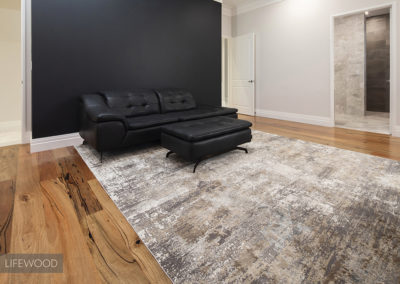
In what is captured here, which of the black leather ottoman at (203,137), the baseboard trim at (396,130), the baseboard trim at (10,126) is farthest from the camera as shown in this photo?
the baseboard trim at (10,126)

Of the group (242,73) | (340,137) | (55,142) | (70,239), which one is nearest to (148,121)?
(55,142)

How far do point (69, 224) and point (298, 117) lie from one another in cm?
501

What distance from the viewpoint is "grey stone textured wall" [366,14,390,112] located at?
6.10 m

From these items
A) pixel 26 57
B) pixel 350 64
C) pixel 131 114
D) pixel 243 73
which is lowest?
pixel 131 114

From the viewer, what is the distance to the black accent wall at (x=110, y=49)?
3311mm

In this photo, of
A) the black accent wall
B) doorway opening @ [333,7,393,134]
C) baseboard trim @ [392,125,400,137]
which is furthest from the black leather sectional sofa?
doorway opening @ [333,7,393,134]

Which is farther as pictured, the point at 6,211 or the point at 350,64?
the point at 350,64

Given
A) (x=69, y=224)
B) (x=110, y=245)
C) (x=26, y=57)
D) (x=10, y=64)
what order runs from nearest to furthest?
(x=110, y=245)
(x=69, y=224)
(x=26, y=57)
(x=10, y=64)

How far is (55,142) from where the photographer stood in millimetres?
3477

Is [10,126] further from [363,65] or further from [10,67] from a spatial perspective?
[363,65]

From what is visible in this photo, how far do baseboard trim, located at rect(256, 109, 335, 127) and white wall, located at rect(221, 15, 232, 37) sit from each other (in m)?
2.36

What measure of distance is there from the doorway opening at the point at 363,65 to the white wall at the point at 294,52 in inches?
51.3

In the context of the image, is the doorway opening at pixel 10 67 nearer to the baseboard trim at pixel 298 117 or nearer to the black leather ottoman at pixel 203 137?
the black leather ottoman at pixel 203 137

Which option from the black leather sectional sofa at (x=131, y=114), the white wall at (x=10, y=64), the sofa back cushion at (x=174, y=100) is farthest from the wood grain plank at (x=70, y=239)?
the white wall at (x=10, y=64)
